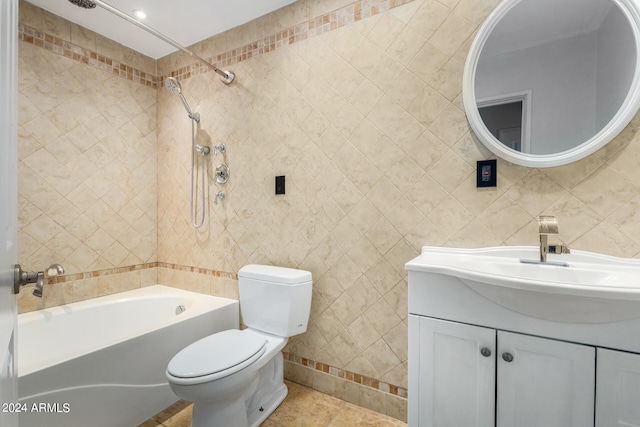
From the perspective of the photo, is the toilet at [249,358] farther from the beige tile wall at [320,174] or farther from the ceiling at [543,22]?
the ceiling at [543,22]

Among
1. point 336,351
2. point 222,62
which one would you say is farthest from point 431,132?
point 222,62

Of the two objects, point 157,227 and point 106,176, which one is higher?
point 106,176

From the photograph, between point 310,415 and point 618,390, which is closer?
point 618,390

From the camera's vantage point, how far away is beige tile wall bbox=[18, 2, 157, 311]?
73.4 inches

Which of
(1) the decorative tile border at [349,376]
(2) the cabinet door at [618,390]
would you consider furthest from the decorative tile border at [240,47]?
(1) the decorative tile border at [349,376]

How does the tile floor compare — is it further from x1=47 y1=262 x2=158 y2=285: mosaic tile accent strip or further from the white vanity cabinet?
x1=47 y1=262 x2=158 y2=285: mosaic tile accent strip

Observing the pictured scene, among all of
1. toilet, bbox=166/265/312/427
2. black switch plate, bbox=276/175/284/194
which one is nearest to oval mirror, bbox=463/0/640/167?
black switch plate, bbox=276/175/284/194

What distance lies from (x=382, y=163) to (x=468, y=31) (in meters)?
0.70

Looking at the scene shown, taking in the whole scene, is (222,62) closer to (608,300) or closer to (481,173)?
(481,173)

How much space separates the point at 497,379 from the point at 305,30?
196cm

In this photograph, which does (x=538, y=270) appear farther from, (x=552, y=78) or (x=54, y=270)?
(x=54, y=270)

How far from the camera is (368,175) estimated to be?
1615 mm

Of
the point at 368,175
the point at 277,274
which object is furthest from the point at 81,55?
the point at 368,175

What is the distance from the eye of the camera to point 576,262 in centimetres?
119
